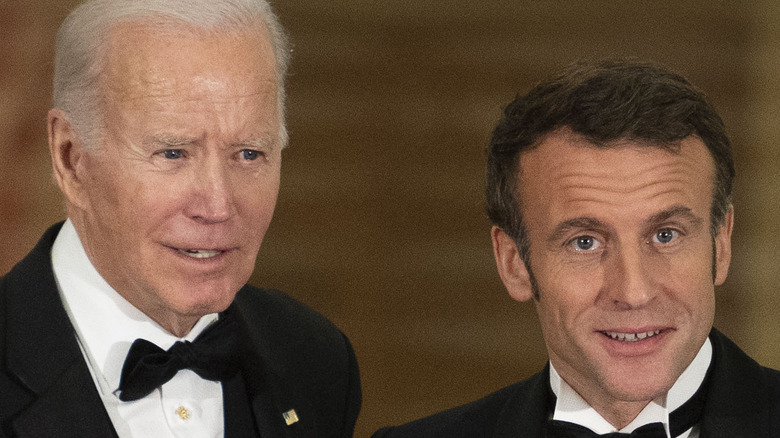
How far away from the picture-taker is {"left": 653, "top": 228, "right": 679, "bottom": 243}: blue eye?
250 centimetres

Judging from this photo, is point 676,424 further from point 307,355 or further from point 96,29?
point 96,29

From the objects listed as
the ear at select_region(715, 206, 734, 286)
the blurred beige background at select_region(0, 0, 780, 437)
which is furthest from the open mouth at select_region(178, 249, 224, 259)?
the blurred beige background at select_region(0, 0, 780, 437)

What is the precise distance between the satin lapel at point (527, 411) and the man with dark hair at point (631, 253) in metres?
0.02

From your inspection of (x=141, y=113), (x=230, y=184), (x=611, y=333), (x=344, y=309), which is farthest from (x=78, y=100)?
(x=344, y=309)

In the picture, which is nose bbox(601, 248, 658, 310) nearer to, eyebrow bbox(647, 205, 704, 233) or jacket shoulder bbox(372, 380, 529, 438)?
eyebrow bbox(647, 205, 704, 233)

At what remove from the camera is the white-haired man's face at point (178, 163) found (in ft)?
8.70

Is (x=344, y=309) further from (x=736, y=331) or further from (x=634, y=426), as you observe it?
(x=634, y=426)

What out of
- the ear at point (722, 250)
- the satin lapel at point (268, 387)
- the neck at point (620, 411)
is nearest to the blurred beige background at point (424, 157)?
the satin lapel at point (268, 387)

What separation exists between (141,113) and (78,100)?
18 cm

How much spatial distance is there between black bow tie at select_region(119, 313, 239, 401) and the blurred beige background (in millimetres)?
1364

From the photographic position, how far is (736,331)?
4.21m

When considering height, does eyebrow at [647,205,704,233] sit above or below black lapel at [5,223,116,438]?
above

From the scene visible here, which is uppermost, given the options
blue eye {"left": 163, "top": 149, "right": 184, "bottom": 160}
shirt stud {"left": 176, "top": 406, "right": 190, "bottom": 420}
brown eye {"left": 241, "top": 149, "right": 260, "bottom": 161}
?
brown eye {"left": 241, "top": 149, "right": 260, "bottom": 161}

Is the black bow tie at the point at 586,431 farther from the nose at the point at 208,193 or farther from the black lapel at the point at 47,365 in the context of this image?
the black lapel at the point at 47,365
